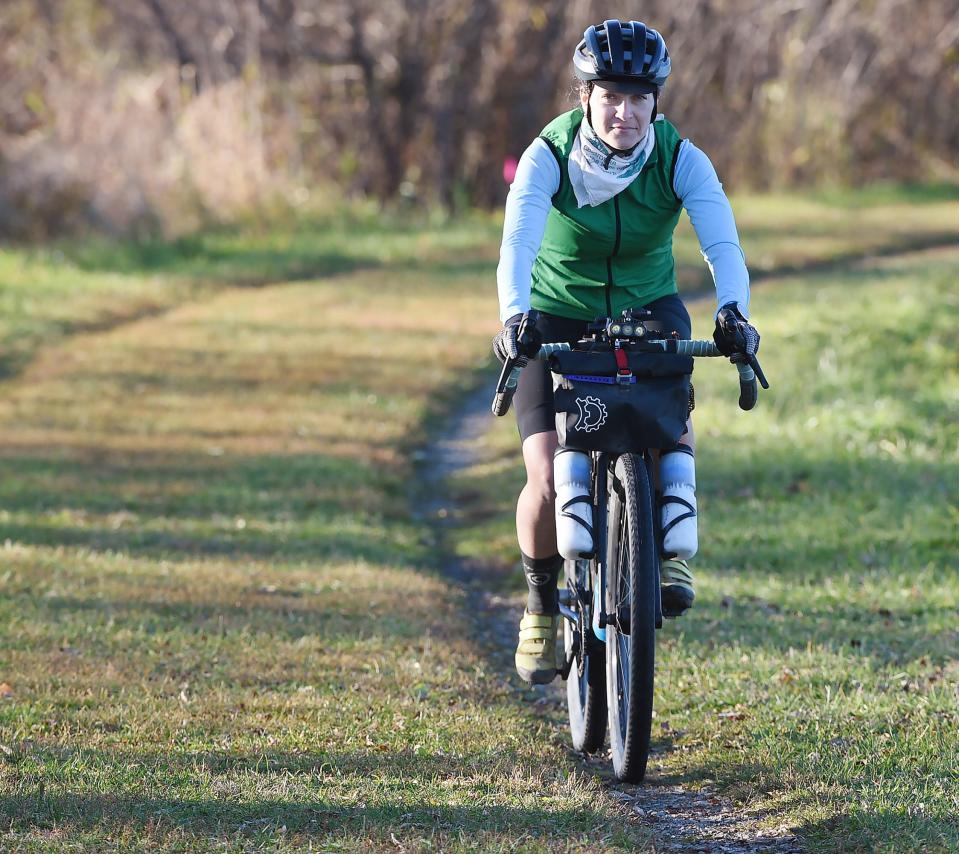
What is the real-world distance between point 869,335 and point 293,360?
4885 mm

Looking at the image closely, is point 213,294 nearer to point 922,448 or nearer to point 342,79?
point 342,79

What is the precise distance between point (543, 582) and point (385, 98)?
57.0 feet

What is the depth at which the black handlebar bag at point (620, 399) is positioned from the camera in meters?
4.72

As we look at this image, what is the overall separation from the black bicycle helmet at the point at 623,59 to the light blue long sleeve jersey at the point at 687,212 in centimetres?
26

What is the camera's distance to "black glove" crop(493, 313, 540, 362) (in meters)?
4.59

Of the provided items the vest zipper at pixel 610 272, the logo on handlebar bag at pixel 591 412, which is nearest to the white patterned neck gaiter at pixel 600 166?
the vest zipper at pixel 610 272

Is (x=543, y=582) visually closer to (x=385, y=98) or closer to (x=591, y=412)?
(x=591, y=412)

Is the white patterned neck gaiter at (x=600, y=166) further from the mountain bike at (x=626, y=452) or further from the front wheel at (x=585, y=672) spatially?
the front wheel at (x=585, y=672)

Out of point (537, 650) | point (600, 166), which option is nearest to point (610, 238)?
point (600, 166)

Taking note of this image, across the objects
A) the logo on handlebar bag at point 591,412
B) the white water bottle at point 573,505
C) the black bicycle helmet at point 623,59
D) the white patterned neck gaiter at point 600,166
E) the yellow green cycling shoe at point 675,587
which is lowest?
the yellow green cycling shoe at point 675,587

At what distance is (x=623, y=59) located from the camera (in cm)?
480

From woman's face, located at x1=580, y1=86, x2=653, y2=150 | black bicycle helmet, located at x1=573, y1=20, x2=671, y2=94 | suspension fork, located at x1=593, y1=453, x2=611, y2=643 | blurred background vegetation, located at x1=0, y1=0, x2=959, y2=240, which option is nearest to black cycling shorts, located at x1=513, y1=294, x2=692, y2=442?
suspension fork, located at x1=593, y1=453, x2=611, y2=643

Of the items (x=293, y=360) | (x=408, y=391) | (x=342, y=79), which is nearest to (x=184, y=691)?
(x=408, y=391)

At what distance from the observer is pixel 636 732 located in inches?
187
